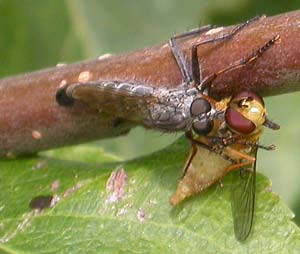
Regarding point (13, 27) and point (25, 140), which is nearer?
point (25, 140)

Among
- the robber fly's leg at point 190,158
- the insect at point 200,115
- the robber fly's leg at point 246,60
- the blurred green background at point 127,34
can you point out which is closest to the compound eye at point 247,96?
the insect at point 200,115

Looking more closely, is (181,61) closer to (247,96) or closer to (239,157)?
(247,96)

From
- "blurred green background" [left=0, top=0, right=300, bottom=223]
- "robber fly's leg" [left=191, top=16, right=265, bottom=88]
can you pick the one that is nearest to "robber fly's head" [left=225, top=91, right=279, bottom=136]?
"robber fly's leg" [left=191, top=16, right=265, bottom=88]

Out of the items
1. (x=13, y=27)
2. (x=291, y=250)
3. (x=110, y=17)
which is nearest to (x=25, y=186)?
(x=291, y=250)

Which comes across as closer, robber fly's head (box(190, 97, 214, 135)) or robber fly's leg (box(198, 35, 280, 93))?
robber fly's leg (box(198, 35, 280, 93))

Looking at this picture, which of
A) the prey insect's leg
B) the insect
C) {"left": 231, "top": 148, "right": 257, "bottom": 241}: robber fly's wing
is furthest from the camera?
the prey insect's leg

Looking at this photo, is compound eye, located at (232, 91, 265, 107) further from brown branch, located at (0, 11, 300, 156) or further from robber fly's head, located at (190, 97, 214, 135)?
robber fly's head, located at (190, 97, 214, 135)

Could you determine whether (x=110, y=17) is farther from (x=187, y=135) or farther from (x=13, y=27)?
(x=187, y=135)

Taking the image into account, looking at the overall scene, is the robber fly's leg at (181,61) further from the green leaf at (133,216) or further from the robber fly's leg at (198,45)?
the green leaf at (133,216)

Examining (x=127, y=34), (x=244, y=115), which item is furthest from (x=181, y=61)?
(x=127, y=34)
